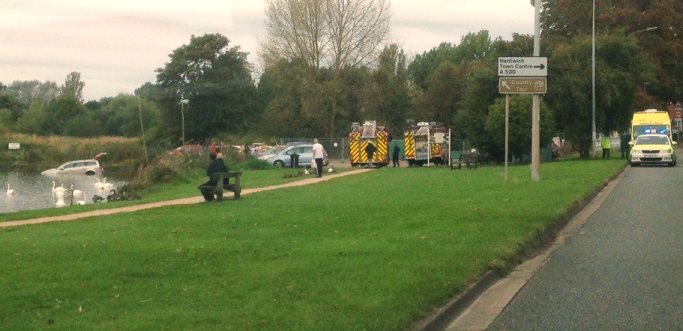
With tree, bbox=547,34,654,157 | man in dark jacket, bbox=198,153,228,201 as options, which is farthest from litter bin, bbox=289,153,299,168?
man in dark jacket, bbox=198,153,228,201

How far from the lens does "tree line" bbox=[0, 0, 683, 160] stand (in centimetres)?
5484

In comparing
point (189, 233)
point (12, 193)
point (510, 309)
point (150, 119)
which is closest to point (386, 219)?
point (189, 233)

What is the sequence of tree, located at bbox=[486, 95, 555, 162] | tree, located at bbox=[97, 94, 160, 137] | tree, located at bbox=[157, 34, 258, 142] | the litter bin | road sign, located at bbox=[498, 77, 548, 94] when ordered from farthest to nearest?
tree, located at bbox=[97, 94, 160, 137] → tree, located at bbox=[157, 34, 258, 142] → the litter bin → tree, located at bbox=[486, 95, 555, 162] → road sign, located at bbox=[498, 77, 548, 94]

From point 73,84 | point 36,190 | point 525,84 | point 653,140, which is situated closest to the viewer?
point 525,84

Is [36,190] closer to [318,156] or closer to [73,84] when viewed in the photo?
[318,156]

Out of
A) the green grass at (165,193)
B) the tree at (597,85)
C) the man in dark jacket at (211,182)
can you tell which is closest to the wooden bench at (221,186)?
the man in dark jacket at (211,182)

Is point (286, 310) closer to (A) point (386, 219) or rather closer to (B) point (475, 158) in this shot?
(A) point (386, 219)

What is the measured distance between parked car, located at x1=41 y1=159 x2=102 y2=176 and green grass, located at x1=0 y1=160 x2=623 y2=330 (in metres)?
31.3

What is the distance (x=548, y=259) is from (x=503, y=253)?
97cm

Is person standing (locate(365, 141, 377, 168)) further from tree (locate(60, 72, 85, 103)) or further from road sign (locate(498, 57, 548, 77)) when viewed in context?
tree (locate(60, 72, 85, 103))

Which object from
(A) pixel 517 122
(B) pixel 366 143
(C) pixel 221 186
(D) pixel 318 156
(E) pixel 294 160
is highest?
(A) pixel 517 122

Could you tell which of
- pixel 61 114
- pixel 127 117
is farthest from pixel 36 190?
pixel 127 117

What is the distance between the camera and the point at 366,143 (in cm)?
5231

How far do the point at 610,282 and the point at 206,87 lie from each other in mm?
64862
